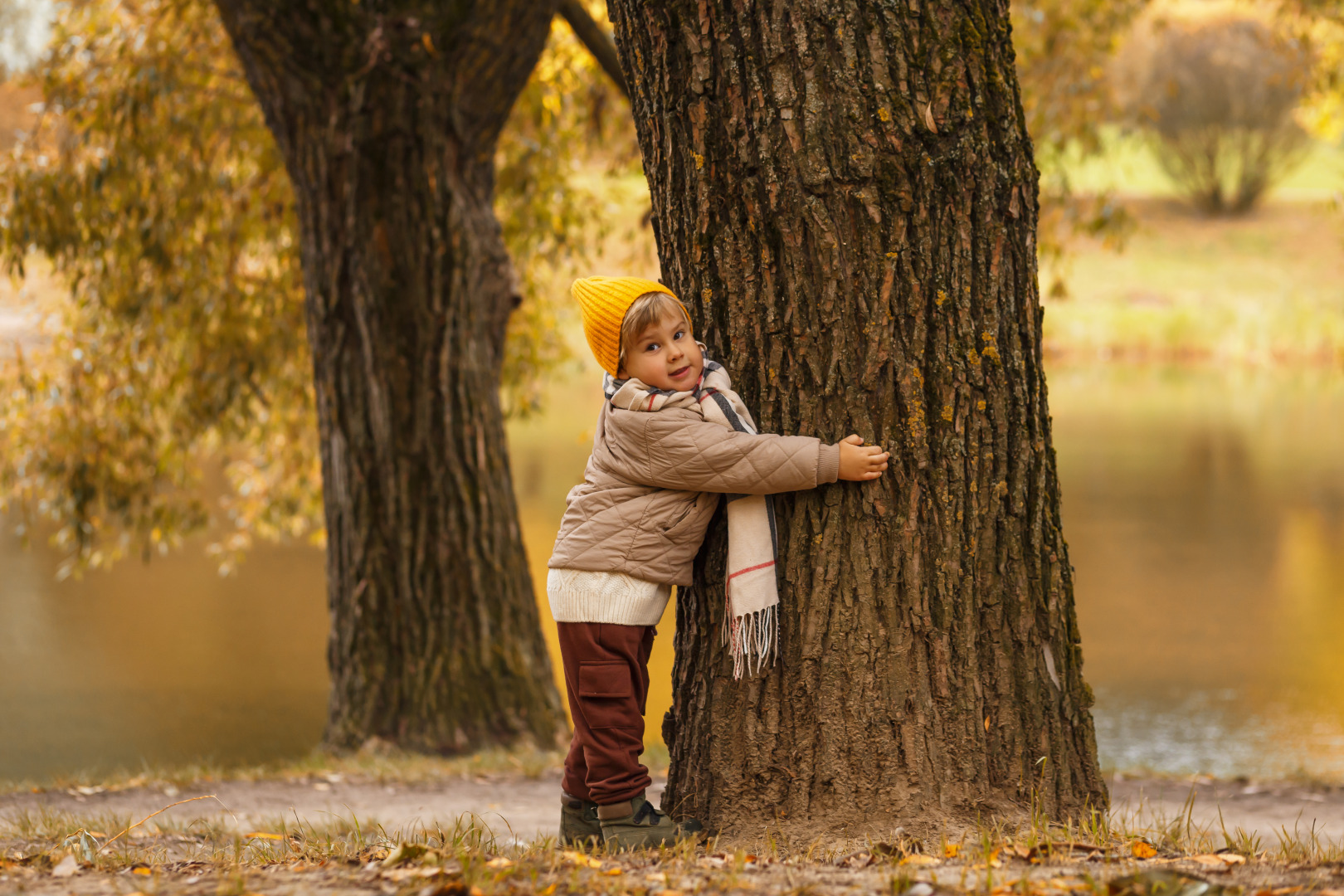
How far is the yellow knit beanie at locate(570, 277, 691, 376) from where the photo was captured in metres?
3.01

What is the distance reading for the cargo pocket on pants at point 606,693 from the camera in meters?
3.08

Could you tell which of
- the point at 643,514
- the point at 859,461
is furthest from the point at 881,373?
the point at 643,514

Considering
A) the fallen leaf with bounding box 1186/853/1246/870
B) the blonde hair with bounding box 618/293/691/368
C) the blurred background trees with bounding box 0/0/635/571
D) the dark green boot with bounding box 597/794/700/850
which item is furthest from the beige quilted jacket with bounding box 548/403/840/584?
the blurred background trees with bounding box 0/0/635/571

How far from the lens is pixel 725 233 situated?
2.96m

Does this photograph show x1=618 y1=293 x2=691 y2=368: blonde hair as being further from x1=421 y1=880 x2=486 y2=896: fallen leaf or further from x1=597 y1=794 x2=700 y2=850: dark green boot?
x1=421 y1=880 x2=486 y2=896: fallen leaf

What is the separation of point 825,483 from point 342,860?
1.46 metres

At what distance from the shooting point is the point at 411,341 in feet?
18.9

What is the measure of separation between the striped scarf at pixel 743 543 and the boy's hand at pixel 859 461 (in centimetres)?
23

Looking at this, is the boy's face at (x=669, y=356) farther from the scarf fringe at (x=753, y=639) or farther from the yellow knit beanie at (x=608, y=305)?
the scarf fringe at (x=753, y=639)

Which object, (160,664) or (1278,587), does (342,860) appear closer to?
(160,664)

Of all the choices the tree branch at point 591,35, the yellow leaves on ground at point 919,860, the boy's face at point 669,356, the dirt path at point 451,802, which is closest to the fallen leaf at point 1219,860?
the yellow leaves on ground at point 919,860

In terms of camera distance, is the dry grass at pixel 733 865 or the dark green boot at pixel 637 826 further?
the dark green boot at pixel 637 826

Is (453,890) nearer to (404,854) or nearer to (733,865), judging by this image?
(404,854)

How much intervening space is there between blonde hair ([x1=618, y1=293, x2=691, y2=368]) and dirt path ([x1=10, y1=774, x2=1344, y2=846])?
6.69 feet
